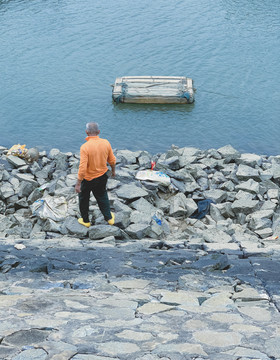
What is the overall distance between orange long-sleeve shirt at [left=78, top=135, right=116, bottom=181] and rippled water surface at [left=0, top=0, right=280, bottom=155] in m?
6.76

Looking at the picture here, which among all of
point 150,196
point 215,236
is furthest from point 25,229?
point 215,236

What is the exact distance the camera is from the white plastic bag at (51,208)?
8.91 meters

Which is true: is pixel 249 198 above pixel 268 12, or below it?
below

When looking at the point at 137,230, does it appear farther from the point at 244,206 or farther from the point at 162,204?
the point at 244,206

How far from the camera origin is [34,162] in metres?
12.2

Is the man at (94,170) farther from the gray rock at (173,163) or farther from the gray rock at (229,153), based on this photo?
the gray rock at (229,153)

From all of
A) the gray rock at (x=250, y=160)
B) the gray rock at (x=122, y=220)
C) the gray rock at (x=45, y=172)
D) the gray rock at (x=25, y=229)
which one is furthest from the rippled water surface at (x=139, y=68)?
the gray rock at (x=122, y=220)

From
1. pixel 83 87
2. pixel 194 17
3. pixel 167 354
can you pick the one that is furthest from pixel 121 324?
pixel 194 17

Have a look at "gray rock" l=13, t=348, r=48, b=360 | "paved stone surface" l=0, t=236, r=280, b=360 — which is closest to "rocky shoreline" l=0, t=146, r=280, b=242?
"paved stone surface" l=0, t=236, r=280, b=360

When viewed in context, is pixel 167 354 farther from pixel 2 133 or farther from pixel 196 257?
pixel 2 133

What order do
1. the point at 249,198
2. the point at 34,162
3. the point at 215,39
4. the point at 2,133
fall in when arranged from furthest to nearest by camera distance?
1. the point at 215,39
2. the point at 2,133
3. the point at 34,162
4. the point at 249,198

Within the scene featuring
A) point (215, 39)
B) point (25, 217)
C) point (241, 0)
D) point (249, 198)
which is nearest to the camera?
point (25, 217)

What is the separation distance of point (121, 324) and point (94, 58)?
1912 cm

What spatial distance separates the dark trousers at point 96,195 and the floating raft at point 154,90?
9.64m
